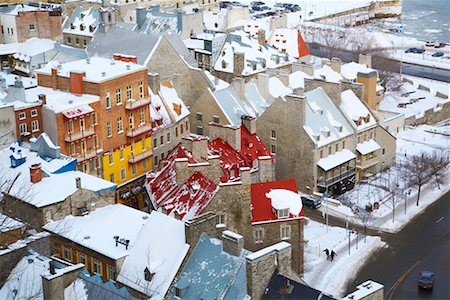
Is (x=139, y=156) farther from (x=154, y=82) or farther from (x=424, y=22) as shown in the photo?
(x=424, y=22)

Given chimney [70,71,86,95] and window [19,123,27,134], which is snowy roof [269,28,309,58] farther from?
window [19,123,27,134]

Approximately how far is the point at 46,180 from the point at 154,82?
18.0m

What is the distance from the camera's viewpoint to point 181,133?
64312mm

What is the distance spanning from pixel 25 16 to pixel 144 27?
45.0 feet

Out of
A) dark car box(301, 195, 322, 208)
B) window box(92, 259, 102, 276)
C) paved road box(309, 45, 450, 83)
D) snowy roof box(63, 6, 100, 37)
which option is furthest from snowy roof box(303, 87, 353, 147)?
paved road box(309, 45, 450, 83)

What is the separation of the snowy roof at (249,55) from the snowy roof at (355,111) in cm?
1371

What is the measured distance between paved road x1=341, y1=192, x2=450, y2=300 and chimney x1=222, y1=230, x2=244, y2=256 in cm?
1367

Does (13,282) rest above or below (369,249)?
above

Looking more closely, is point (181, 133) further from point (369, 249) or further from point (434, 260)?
point (434, 260)

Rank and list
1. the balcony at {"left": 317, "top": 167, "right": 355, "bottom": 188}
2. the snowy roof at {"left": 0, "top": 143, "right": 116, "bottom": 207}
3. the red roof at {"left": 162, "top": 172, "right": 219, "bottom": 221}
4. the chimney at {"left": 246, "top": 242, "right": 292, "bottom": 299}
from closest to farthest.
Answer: the chimney at {"left": 246, "top": 242, "right": 292, "bottom": 299}, the snowy roof at {"left": 0, "top": 143, "right": 116, "bottom": 207}, the red roof at {"left": 162, "top": 172, "right": 219, "bottom": 221}, the balcony at {"left": 317, "top": 167, "right": 355, "bottom": 188}

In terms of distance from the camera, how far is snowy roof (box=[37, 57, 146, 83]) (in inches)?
2207

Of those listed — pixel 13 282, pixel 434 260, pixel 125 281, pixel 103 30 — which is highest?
pixel 103 30

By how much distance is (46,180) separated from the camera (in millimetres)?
47562

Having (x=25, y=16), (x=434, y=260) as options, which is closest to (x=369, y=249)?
(x=434, y=260)
